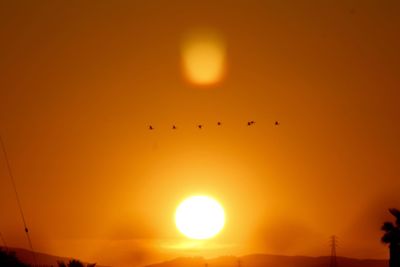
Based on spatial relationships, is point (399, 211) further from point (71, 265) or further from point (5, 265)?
point (5, 265)

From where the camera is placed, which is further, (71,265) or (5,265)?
(5,265)

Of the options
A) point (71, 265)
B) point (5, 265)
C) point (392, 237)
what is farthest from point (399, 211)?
point (5, 265)

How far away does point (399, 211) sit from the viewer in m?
50.7

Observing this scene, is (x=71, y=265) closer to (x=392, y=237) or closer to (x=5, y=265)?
(x=5, y=265)

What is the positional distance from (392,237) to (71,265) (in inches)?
1300

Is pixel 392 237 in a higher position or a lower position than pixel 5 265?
lower

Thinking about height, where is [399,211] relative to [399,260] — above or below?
above

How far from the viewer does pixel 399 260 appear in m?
52.1

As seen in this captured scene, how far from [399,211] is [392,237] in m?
2.93

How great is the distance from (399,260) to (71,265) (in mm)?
34903

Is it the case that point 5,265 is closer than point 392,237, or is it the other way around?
point 392,237

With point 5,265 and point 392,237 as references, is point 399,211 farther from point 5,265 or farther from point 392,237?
point 5,265

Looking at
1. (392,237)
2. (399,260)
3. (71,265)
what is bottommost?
(399,260)

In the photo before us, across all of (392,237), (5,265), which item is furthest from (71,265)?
(392,237)
